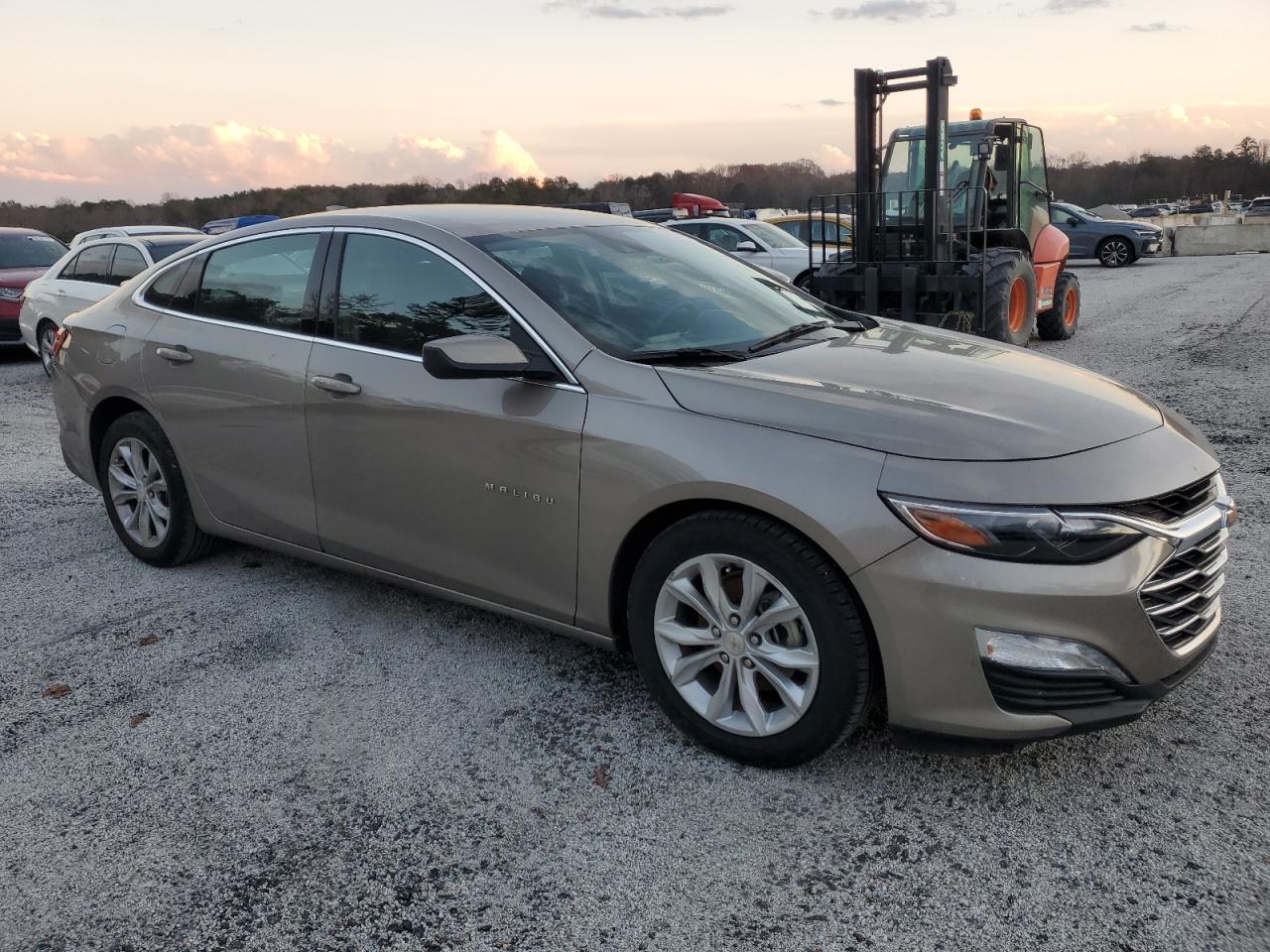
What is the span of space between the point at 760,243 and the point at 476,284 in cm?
1104

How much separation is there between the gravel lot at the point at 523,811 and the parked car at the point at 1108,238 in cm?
2477

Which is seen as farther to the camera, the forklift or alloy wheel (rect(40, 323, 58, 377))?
alloy wheel (rect(40, 323, 58, 377))

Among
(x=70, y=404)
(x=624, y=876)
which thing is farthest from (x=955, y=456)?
(x=70, y=404)

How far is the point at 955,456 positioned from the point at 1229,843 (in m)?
1.20

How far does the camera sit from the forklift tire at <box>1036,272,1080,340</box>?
42.5 feet

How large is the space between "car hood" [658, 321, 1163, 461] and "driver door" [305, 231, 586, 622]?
535mm

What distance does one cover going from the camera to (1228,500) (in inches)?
125

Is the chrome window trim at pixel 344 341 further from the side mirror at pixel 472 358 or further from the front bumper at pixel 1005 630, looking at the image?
the front bumper at pixel 1005 630

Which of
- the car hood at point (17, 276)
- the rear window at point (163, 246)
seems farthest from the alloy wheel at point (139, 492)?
the car hood at point (17, 276)

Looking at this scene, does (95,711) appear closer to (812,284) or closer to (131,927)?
(131,927)

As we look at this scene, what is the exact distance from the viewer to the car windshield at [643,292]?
3.54 m

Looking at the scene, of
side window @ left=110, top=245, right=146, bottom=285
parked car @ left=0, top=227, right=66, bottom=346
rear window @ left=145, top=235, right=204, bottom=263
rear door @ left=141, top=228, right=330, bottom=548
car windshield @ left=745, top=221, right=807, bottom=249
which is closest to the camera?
rear door @ left=141, top=228, right=330, bottom=548

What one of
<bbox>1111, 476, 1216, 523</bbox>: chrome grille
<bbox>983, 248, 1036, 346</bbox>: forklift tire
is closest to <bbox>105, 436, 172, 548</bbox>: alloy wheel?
<bbox>1111, 476, 1216, 523</bbox>: chrome grille

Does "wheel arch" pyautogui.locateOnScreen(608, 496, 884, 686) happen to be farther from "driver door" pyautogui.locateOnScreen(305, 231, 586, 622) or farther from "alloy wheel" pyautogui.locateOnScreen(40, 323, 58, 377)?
"alloy wheel" pyautogui.locateOnScreen(40, 323, 58, 377)
